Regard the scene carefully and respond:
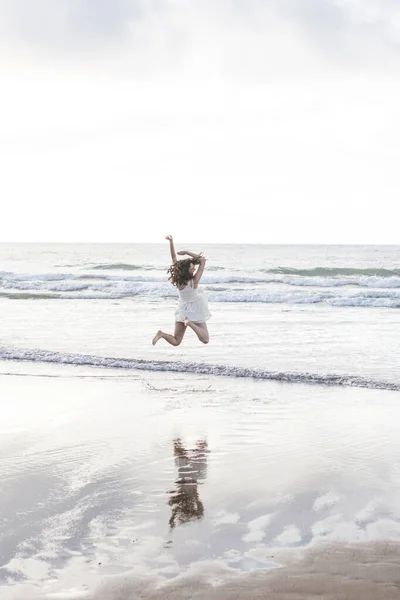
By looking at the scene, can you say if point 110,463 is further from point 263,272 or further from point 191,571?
point 263,272

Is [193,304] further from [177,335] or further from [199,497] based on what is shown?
[199,497]

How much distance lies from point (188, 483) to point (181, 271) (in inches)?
214

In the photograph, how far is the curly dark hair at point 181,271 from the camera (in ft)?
34.8

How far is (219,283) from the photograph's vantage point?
40312mm

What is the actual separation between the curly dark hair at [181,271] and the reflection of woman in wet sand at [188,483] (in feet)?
13.0

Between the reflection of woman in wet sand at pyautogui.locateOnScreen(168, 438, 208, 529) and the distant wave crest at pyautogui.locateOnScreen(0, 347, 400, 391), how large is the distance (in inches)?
158

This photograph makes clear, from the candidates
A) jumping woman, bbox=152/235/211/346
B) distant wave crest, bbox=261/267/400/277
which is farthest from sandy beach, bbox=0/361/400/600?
distant wave crest, bbox=261/267/400/277

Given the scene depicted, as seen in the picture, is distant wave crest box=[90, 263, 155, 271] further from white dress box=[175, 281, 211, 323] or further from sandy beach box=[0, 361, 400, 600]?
sandy beach box=[0, 361, 400, 600]

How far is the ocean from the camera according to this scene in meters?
4.11

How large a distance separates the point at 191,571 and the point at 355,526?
1.30 meters

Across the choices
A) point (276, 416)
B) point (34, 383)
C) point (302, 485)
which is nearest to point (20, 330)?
point (34, 383)

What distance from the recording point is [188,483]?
5.69 m

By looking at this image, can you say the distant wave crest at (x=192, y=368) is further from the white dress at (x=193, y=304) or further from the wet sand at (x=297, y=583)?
the wet sand at (x=297, y=583)

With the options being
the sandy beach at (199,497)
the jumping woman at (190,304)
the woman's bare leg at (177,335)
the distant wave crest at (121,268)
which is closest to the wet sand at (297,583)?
the sandy beach at (199,497)
